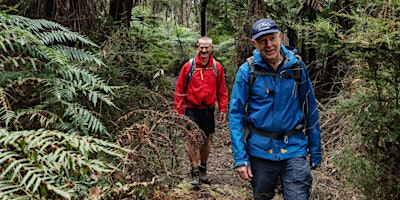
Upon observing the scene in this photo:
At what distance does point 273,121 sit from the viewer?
3580 millimetres

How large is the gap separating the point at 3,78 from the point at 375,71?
3.04m

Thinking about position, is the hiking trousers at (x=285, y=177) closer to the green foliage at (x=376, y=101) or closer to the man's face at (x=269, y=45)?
the green foliage at (x=376, y=101)

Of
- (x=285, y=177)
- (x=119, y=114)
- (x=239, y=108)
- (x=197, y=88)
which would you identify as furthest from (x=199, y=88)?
(x=285, y=177)

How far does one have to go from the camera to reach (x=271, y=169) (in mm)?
3654

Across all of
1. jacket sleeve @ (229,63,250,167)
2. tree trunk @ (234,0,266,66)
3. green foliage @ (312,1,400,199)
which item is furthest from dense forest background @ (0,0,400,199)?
tree trunk @ (234,0,266,66)

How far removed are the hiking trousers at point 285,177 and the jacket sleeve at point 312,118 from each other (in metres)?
0.15

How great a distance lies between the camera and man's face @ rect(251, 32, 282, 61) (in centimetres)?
361

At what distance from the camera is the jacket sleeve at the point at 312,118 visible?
3.72m

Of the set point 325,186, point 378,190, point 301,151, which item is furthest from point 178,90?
point 378,190

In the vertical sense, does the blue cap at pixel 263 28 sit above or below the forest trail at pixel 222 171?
above

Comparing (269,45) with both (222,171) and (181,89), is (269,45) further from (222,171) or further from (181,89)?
(222,171)

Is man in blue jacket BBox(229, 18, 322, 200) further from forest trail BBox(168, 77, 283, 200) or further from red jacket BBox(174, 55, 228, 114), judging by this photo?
red jacket BBox(174, 55, 228, 114)

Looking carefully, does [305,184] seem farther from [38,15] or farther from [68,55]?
[38,15]

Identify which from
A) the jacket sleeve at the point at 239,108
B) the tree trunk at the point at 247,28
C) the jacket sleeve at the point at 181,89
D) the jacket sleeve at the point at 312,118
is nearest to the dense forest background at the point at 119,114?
the jacket sleeve at the point at 312,118
